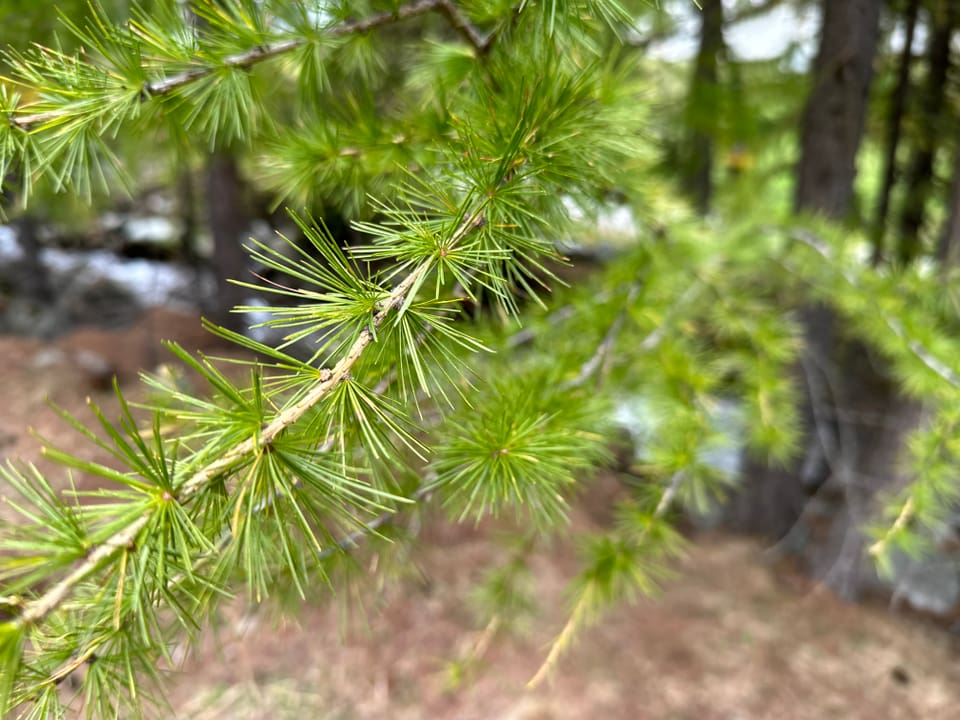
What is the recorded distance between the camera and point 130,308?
4.41m

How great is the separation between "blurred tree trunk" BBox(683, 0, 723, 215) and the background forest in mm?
49

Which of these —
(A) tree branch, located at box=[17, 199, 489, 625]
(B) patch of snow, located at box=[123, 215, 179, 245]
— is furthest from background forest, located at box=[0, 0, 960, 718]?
(B) patch of snow, located at box=[123, 215, 179, 245]

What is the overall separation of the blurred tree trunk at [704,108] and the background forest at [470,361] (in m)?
0.05

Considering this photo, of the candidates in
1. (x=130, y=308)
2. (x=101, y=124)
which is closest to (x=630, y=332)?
(x=101, y=124)

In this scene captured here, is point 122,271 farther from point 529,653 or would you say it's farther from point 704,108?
point 704,108

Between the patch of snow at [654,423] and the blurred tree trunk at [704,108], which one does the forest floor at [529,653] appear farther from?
the blurred tree trunk at [704,108]

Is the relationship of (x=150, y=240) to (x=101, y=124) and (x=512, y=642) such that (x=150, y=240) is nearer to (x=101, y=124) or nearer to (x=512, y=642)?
(x=512, y=642)

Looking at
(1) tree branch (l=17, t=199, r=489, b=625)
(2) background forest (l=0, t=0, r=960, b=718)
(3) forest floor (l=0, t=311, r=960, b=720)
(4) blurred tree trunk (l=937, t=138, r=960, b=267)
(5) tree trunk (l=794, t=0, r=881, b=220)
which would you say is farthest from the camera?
(5) tree trunk (l=794, t=0, r=881, b=220)

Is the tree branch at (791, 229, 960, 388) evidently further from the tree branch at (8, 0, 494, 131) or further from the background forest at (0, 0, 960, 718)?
the tree branch at (8, 0, 494, 131)

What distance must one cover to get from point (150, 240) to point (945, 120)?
21.4 ft

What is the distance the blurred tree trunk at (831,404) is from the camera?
8.79 ft

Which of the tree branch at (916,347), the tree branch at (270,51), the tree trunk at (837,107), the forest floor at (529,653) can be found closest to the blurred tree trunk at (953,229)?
the tree trunk at (837,107)

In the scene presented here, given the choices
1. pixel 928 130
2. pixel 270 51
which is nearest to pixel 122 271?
pixel 270 51

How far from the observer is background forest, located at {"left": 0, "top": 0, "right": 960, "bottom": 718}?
62 cm
